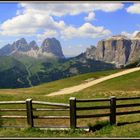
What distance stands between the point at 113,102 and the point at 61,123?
585cm

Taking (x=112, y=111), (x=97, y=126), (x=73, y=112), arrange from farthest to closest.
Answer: (x=112, y=111), (x=97, y=126), (x=73, y=112)

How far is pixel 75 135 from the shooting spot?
18000mm

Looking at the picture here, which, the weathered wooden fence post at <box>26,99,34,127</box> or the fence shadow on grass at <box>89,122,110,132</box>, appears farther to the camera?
the weathered wooden fence post at <box>26,99,34,127</box>

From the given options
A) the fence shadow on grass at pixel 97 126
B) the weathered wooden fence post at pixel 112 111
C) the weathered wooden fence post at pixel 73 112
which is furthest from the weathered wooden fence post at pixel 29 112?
the weathered wooden fence post at pixel 112 111

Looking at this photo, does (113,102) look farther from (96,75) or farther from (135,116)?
(96,75)

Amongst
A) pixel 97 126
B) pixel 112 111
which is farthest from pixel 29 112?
pixel 112 111

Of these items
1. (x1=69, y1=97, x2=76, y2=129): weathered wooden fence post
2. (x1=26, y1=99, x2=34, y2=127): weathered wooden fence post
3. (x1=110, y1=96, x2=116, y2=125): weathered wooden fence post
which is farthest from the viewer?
(x1=26, y1=99, x2=34, y2=127): weathered wooden fence post

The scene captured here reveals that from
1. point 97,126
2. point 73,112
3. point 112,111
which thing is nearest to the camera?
point 73,112

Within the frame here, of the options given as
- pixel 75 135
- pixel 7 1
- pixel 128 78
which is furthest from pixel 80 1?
pixel 128 78

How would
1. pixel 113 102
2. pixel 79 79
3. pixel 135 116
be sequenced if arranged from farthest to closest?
1. pixel 79 79
2. pixel 135 116
3. pixel 113 102

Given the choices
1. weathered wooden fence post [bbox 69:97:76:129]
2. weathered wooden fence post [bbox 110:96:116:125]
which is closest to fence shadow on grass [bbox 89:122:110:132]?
weathered wooden fence post [bbox 110:96:116:125]

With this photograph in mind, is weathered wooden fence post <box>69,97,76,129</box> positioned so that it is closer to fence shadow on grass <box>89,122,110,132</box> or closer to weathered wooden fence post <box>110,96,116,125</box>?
fence shadow on grass <box>89,122,110,132</box>

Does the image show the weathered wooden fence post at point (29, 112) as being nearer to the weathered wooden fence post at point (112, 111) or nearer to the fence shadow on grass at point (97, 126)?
the fence shadow on grass at point (97, 126)

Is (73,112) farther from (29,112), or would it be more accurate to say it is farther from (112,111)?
(29,112)
